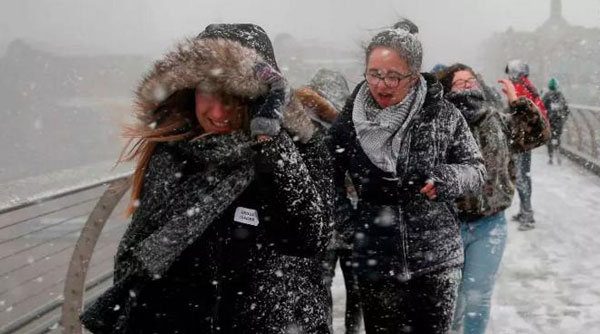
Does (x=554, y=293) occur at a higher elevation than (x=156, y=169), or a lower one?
lower

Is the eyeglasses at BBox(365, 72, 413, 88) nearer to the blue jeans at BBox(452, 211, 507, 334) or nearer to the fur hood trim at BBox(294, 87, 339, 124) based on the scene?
the fur hood trim at BBox(294, 87, 339, 124)

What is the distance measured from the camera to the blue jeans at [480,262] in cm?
297

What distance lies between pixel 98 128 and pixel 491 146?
176m

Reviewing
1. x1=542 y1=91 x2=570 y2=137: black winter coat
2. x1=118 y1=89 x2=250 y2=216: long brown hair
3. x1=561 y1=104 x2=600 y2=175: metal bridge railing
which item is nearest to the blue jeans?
x1=118 y1=89 x2=250 y2=216: long brown hair

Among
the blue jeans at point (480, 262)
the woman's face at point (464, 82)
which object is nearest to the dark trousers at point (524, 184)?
the blue jeans at point (480, 262)

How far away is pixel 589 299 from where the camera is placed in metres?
4.49

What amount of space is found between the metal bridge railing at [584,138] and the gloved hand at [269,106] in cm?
903

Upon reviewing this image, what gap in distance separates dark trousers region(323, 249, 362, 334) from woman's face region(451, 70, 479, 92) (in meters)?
1.07

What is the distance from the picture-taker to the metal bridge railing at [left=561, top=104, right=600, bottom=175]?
1038cm

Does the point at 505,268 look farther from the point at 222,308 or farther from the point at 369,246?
the point at 222,308

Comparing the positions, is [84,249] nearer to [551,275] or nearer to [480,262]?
[480,262]

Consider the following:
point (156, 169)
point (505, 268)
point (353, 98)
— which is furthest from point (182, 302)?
point (505, 268)

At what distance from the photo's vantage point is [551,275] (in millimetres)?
5113

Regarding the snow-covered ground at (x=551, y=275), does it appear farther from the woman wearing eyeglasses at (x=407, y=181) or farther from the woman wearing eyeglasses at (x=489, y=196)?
the woman wearing eyeglasses at (x=407, y=181)
